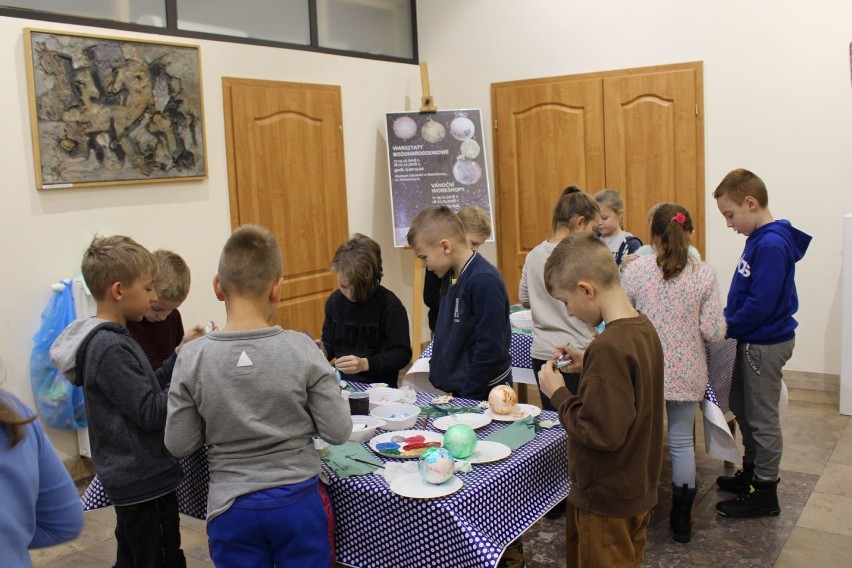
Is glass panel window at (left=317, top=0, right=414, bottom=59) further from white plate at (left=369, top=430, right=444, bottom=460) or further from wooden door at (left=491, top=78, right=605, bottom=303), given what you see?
white plate at (left=369, top=430, right=444, bottom=460)

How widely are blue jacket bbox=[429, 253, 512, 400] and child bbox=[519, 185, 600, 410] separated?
1.63ft

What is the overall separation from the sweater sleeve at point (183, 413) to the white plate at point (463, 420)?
0.76 m

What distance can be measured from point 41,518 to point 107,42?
3.40m

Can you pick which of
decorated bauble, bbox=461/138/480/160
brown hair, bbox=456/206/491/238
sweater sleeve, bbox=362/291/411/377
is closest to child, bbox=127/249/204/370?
sweater sleeve, bbox=362/291/411/377

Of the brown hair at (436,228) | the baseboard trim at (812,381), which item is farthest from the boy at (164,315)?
the baseboard trim at (812,381)

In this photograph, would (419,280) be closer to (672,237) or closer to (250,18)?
(250,18)

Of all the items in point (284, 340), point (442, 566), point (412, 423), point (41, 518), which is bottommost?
point (442, 566)

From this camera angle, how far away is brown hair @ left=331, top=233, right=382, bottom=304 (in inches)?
115

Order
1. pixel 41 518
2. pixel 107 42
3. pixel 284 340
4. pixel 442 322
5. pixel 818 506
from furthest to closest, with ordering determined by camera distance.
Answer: pixel 107 42, pixel 818 506, pixel 442 322, pixel 284 340, pixel 41 518

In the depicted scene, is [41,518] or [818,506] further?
[818,506]

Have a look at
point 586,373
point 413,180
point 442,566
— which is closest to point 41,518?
point 442,566

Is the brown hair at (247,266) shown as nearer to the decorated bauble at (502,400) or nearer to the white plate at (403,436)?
the white plate at (403,436)

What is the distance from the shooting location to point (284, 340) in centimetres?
185

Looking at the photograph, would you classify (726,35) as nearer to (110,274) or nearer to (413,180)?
(413,180)
